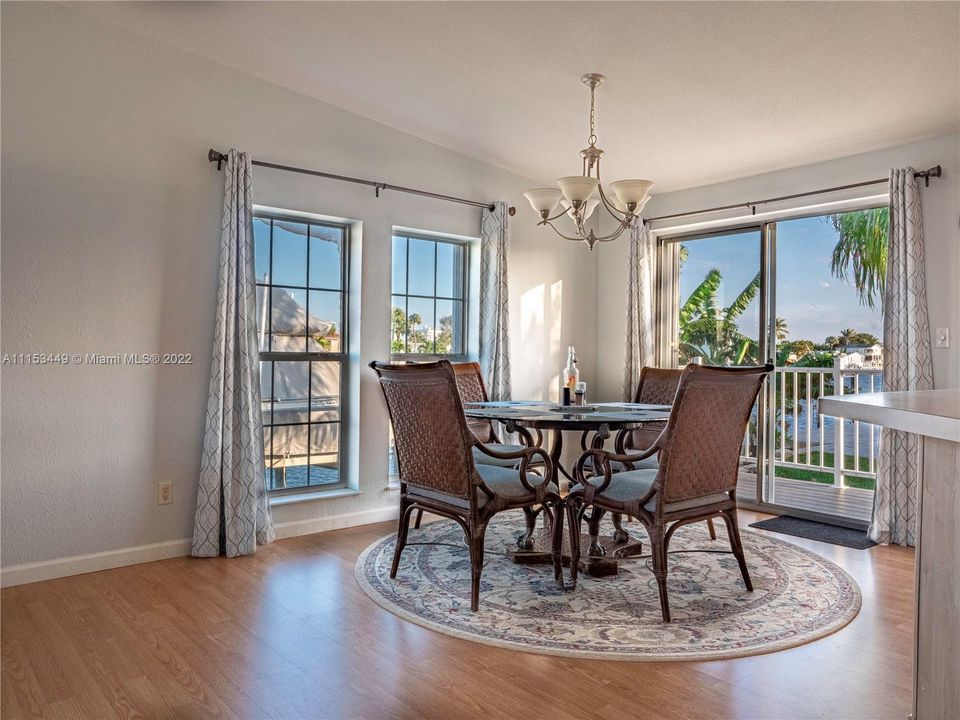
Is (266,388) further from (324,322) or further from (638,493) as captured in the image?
(638,493)

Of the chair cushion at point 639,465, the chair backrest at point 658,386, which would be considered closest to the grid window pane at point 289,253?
the chair cushion at point 639,465

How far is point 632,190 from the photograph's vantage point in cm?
325

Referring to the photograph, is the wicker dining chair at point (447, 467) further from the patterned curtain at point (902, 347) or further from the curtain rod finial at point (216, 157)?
the patterned curtain at point (902, 347)

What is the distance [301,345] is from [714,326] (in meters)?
3.23

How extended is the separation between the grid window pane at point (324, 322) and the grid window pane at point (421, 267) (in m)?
0.59

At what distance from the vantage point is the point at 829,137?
413cm

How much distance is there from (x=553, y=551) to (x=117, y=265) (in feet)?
8.63

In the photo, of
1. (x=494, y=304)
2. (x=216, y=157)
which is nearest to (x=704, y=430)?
(x=494, y=304)

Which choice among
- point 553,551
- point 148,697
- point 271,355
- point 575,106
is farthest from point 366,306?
point 148,697

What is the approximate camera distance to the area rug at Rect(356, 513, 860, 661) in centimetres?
254

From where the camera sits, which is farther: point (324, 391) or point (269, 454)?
point (324, 391)

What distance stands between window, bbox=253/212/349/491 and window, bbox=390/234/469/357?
43cm

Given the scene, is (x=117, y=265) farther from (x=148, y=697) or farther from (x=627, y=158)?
(x=627, y=158)

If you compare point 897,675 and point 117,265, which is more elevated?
point 117,265
